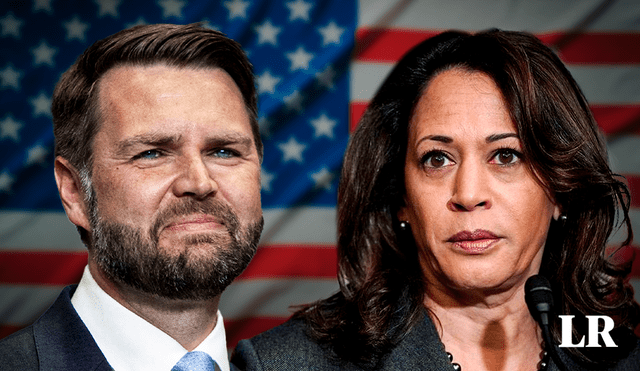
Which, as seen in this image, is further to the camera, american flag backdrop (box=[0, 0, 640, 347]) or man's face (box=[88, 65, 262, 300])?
american flag backdrop (box=[0, 0, 640, 347])

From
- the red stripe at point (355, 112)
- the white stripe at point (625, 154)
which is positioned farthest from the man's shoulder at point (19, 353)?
the white stripe at point (625, 154)

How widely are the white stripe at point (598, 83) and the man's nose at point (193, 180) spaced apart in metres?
1.73

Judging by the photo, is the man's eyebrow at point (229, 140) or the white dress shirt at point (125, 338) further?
the man's eyebrow at point (229, 140)

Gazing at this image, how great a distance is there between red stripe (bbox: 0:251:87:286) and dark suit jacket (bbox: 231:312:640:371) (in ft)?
4.18

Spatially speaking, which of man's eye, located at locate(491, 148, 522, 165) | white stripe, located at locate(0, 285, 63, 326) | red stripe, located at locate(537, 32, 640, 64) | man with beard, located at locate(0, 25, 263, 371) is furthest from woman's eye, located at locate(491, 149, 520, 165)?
white stripe, located at locate(0, 285, 63, 326)

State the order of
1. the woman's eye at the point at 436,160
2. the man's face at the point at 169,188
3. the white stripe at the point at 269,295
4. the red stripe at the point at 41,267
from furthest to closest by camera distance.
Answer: the white stripe at the point at 269,295, the red stripe at the point at 41,267, the woman's eye at the point at 436,160, the man's face at the point at 169,188

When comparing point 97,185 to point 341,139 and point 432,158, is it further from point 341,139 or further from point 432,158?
point 341,139

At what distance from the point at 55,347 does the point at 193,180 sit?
0.57 meters

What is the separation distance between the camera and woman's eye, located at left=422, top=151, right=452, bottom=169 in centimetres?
225

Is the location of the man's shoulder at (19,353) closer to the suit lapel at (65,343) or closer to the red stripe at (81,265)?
the suit lapel at (65,343)

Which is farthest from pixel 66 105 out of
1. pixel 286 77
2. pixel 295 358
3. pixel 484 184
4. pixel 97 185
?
pixel 286 77

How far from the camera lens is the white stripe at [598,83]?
11.8 feet

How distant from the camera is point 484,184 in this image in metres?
2.15

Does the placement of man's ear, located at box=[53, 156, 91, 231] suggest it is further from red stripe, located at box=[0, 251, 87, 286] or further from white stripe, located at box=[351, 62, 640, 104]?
white stripe, located at box=[351, 62, 640, 104]
